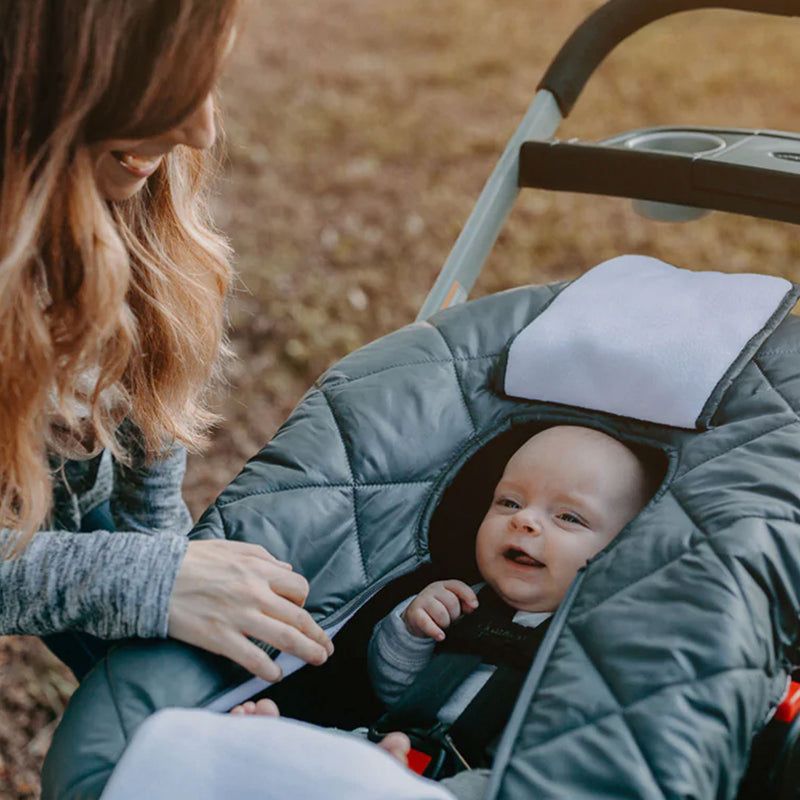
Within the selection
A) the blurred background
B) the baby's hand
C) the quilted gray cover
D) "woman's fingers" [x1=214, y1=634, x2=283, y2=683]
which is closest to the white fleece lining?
the quilted gray cover

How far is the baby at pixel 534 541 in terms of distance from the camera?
1.20 m

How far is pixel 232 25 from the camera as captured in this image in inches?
34.8

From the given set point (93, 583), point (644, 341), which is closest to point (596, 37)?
point (644, 341)

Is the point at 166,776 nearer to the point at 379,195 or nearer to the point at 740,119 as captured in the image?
the point at 379,195

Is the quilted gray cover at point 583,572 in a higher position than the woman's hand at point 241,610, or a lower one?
higher

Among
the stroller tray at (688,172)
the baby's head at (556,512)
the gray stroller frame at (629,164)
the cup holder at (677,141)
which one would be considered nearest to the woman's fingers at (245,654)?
the baby's head at (556,512)

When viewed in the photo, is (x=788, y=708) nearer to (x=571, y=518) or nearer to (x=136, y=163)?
(x=571, y=518)

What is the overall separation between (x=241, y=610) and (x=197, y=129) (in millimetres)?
435

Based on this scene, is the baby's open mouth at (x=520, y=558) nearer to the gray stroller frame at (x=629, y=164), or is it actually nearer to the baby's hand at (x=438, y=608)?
the baby's hand at (x=438, y=608)

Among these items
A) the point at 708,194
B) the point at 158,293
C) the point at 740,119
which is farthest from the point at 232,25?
the point at 740,119

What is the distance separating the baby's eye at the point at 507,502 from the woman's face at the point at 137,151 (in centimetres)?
56

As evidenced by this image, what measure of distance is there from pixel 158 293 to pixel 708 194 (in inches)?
27.7

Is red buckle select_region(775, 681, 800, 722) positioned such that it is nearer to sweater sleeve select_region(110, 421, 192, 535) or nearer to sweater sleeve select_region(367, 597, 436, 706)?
sweater sleeve select_region(367, 597, 436, 706)

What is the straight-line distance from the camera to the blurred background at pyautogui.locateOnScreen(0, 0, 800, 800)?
2.69 m
